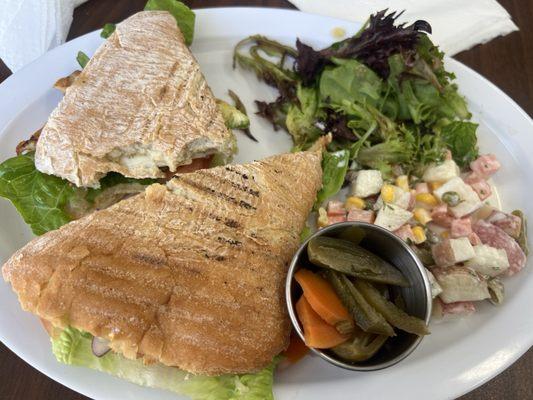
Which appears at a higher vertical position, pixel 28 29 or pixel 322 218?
pixel 28 29

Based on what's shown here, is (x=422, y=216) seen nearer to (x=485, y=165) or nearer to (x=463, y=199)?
(x=463, y=199)

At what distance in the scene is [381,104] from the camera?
9.20 feet

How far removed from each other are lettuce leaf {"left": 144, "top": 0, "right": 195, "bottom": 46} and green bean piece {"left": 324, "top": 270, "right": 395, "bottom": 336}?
1.95m

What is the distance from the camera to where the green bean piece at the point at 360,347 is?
1.85m

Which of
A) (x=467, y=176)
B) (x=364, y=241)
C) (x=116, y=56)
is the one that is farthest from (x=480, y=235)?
(x=116, y=56)

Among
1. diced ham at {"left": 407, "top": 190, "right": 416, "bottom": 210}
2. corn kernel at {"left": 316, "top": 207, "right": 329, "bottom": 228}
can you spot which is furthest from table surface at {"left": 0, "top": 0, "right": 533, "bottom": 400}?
corn kernel at {"left": 316, "top": 207, "right": 329, "bottom": 228}

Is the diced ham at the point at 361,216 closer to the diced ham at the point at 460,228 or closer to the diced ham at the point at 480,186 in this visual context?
the diced ham at the point at 460,228

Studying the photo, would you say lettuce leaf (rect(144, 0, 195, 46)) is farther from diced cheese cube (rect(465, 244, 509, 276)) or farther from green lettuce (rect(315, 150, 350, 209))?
diced cheese cube (rect(465, 244, 509, 276))

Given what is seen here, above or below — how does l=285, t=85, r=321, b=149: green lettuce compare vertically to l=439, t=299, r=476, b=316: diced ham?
above

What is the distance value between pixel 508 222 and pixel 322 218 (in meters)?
1.04

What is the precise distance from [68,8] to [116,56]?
1034 millimetres

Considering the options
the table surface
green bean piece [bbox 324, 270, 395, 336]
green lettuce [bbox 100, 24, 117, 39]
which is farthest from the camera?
the table surface

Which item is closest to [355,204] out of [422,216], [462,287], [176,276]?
[422,216]

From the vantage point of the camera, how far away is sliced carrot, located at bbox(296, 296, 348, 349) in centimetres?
183
